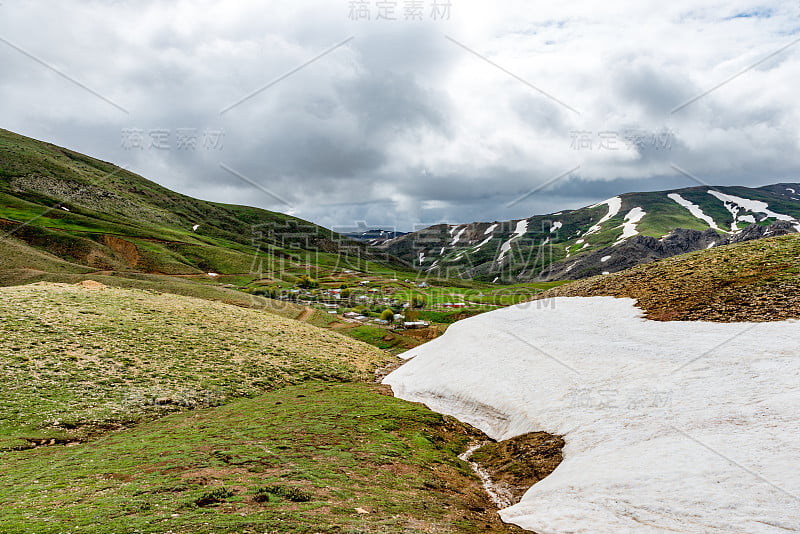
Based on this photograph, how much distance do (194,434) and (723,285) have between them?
2086 inches

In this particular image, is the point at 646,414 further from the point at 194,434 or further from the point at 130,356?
the point at 130,356

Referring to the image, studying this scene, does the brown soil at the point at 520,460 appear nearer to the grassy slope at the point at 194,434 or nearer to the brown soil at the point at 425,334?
the grassy slope at the point at 194,434

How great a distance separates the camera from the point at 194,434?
1073 inches

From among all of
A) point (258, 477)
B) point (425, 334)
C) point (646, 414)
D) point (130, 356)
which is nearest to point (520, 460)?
point (646, 414)

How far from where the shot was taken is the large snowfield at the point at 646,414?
14953mm

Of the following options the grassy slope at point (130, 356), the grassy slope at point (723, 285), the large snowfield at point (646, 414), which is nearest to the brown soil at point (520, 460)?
the large snowfield at point (646, 414)

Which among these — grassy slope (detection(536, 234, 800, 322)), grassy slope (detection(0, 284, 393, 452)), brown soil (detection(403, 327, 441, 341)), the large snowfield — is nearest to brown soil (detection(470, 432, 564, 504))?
the large snowfield

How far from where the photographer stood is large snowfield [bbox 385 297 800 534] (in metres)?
15.0

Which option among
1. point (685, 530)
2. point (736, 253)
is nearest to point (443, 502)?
point (685, 530)

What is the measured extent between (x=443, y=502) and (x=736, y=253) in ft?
176

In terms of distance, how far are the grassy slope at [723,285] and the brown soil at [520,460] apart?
22530mm

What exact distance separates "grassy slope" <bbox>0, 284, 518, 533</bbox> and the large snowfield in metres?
4.55

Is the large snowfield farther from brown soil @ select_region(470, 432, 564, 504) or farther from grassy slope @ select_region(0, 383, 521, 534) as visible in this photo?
grassy slope @ select_region(0, 383, 521, 534)

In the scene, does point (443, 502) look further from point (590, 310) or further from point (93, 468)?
point (590, 310)
